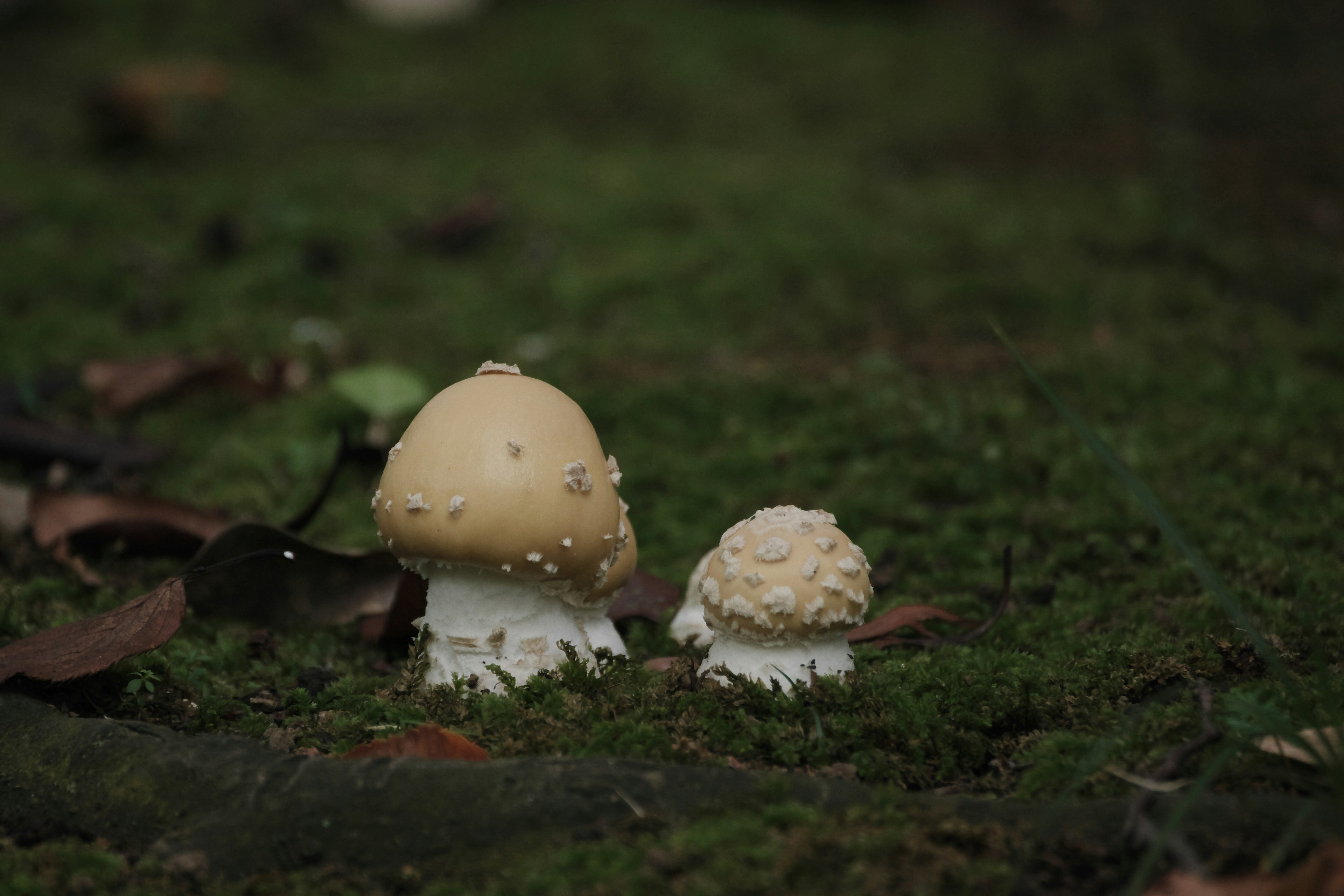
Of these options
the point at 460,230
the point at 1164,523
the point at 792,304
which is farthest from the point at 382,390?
the point at 1164,523

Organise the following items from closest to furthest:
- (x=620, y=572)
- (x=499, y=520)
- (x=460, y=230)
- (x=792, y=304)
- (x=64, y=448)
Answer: (x=499, y=520) → (x=620, y=572) → (x=64, y=448) → (x=792, y=304) → (x=460, y=230)

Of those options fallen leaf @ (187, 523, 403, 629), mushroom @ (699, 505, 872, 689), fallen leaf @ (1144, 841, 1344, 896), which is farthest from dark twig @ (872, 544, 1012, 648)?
fallen leaf @ (187, 523, 403, 629)

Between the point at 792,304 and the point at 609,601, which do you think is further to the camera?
→ the point at 792,304

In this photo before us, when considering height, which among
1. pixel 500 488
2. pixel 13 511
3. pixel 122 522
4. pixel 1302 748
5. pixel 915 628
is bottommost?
pixel 13 511

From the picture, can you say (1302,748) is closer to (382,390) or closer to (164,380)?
(382,390)

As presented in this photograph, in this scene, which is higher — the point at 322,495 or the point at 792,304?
the point at 792,304

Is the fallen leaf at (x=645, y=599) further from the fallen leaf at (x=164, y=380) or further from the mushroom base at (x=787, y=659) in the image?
the fallen leaf at (x=164, y=380)

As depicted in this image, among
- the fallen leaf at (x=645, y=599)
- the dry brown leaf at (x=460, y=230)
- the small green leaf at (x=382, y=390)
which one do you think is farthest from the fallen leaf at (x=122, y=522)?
the dry brown leaf at (x=460, y=230)

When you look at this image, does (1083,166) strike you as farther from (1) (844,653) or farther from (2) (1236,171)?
(1) (844,653)

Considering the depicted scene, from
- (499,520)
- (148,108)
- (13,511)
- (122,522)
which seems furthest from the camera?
(148,108)
